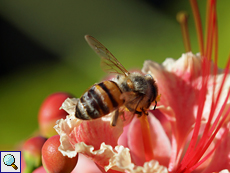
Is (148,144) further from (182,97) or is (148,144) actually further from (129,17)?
(129,17)

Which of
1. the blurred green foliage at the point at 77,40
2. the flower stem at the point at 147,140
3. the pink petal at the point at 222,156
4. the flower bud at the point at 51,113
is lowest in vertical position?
the pink petal at the point at 222,156

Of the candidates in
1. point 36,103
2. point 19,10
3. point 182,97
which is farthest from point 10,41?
point 182,97

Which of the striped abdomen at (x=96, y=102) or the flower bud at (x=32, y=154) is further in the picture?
the flower bud at (x=32, y=154)

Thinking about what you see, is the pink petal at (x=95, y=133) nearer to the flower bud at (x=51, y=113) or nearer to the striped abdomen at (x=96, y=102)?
the striped abdomen at (x=96, y=102)

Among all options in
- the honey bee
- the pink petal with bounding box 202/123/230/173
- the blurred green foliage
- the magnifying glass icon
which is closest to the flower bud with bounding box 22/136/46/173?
the magnifying glass icon

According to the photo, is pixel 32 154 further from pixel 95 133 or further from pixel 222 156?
pixel 222 156

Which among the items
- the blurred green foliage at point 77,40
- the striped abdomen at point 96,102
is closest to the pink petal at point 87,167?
the striped abdomen at point 96,102

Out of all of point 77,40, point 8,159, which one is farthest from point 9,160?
point 77,40
